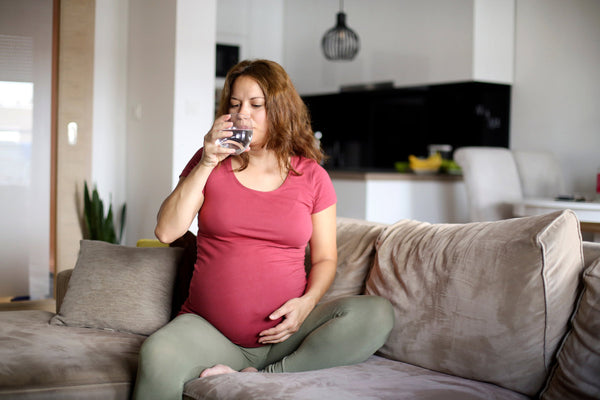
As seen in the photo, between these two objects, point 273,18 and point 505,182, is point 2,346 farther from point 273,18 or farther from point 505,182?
point 273,18

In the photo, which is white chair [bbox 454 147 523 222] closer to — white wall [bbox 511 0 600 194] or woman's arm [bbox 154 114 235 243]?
white wall [bbox 511 0 600 194]

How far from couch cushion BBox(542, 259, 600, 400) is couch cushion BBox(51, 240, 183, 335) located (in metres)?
1.24

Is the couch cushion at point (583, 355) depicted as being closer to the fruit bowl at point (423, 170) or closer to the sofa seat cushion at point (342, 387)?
the sofa seat cushion at point (342, 387)

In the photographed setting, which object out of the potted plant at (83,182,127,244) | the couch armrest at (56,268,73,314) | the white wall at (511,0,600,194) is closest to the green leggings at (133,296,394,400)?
the couch armrest at (56,268,73,314)

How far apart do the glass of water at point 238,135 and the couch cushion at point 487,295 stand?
23.5 inches

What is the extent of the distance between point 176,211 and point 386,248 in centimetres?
63

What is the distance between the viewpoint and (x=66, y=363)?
179cm

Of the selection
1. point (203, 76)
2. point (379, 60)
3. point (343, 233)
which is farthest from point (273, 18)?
point (343, 233)

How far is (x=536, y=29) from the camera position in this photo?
543cm

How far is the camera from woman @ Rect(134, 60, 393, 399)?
5.54ft

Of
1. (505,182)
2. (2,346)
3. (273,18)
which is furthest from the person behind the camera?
(273,18)

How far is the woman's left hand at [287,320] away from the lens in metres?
1.71

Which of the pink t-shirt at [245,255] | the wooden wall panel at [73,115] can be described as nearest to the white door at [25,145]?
the wooden wall panel at [73,115]

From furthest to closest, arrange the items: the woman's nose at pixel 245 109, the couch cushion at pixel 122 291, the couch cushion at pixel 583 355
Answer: the couch cushion at pixel 122 291 → the woman's nose at pixel 245 109 → the couch cushion at pixel 583 355
